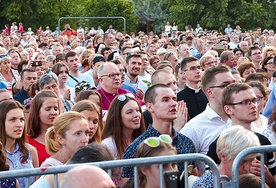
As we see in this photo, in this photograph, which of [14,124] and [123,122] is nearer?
[14,124]

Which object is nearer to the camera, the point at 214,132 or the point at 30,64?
the point at 214,132

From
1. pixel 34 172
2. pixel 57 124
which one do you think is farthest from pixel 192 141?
pixel 34 172

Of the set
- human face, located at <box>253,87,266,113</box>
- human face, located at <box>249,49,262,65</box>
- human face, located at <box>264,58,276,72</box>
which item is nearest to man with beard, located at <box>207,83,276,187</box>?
human face, located at <box>253,87,266,113</box>

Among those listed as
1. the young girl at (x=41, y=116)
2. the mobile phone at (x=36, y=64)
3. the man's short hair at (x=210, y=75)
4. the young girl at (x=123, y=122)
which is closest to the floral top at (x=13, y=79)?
the mobile phone at (x=36, y=64)

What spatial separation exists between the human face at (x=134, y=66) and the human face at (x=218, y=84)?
4.37 metres

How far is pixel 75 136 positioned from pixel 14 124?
0.93 m

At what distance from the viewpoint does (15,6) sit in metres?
54.5

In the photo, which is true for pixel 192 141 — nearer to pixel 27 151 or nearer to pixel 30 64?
pixel 27 151

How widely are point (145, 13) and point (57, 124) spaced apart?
5710cm

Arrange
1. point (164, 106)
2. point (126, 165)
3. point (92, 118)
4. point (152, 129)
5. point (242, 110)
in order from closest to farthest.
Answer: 1. point (126, 165)
2. point (152, 129)
3. point (242, 110)
4. point (164, 106)
5. point (92, 118)

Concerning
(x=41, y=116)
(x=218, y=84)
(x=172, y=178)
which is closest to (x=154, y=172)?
(x=172, y=178)

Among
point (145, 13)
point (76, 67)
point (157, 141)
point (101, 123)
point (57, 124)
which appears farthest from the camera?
point (145, 13)

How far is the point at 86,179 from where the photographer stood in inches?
135

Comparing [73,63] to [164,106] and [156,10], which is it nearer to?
[164,106]
